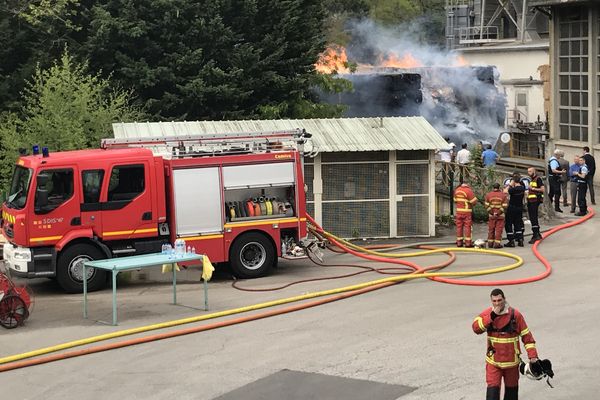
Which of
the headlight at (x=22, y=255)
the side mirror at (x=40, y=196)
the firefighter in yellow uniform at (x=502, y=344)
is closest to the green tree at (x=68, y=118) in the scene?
the side mirror at (x=40, y=196)

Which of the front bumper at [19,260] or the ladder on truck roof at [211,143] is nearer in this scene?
the front bumper at [19,260]

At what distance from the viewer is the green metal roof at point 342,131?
73.4 feet

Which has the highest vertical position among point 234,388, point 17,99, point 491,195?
point 17,99

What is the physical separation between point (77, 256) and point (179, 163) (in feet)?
8.47

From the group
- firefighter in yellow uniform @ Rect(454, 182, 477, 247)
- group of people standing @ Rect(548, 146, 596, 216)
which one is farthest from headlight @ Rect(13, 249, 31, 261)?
group of people standing @ Rect(548, 146, 596, 216)

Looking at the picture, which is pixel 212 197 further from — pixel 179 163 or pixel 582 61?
pixel 582 61

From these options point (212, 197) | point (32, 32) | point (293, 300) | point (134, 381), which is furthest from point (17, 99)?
point (134, 381)

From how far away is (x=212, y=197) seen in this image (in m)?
18.5

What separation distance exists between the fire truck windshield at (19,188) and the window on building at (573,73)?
23.1m

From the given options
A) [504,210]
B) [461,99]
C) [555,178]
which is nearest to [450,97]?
[461,99]

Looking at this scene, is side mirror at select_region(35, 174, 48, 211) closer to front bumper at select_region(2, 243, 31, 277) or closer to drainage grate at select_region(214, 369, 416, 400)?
front bumper at select_region(2, 243, 31, 277)

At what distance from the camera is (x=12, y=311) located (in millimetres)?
14664

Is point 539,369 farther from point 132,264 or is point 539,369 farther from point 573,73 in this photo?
point 573,73

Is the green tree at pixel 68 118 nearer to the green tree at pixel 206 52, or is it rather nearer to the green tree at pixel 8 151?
the green tree at pixel 8 151
